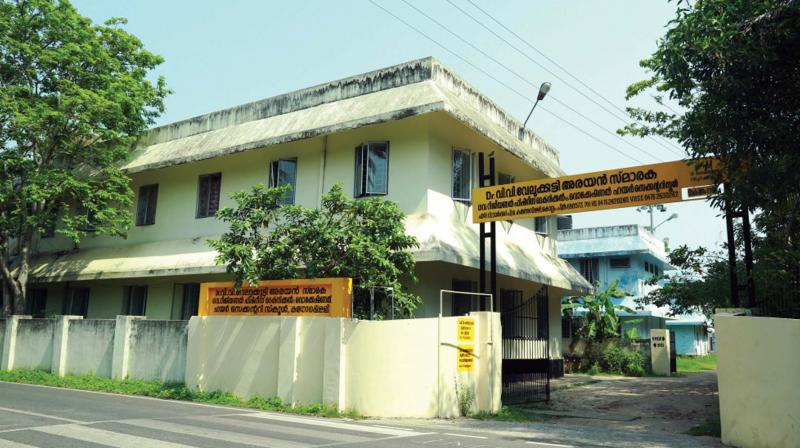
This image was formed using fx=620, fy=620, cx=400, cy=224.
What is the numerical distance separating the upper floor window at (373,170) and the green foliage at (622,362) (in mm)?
12710

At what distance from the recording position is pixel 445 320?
11430 millimetres

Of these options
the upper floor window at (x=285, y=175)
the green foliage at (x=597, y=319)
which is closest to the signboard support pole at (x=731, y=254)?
the upper floor window at (x=285, y=175)

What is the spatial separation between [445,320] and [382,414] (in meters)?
2.05

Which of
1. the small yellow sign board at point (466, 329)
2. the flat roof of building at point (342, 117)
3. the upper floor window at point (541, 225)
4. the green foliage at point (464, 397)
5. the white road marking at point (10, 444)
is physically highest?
the flat roof of building at point (342, 117)

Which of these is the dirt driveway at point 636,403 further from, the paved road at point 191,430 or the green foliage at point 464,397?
the paved road at point 191,430

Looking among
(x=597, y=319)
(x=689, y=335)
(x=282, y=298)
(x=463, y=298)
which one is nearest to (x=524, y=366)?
(x=463, y=298)

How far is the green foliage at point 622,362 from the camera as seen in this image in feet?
74.4

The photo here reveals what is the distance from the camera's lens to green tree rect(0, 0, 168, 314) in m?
18.4

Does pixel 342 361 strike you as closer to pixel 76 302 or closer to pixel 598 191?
pixel 598 191

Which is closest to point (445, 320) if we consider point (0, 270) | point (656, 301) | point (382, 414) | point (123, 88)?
point (382, 414)

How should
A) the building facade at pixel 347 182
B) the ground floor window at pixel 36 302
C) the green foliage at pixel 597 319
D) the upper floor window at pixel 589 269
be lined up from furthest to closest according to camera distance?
the upper floor window at pixel 589 269
the green foliage at pixel 597 319
the ground floor window at pixel 36 302
the building facade at pixel 347 182

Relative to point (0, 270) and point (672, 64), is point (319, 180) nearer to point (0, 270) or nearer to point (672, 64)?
point (672, 64)

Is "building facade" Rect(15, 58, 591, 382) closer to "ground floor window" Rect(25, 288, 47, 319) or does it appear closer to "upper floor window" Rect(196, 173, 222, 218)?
"upper floor window" Rect(196, 173, 222, 218)

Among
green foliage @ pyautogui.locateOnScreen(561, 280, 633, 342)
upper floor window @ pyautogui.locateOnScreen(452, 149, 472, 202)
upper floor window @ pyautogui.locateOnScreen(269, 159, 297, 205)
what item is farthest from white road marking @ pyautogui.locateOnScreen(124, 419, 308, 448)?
green foliage @ pyautogui.locateOnScreen(561, 280, 633, 342)
